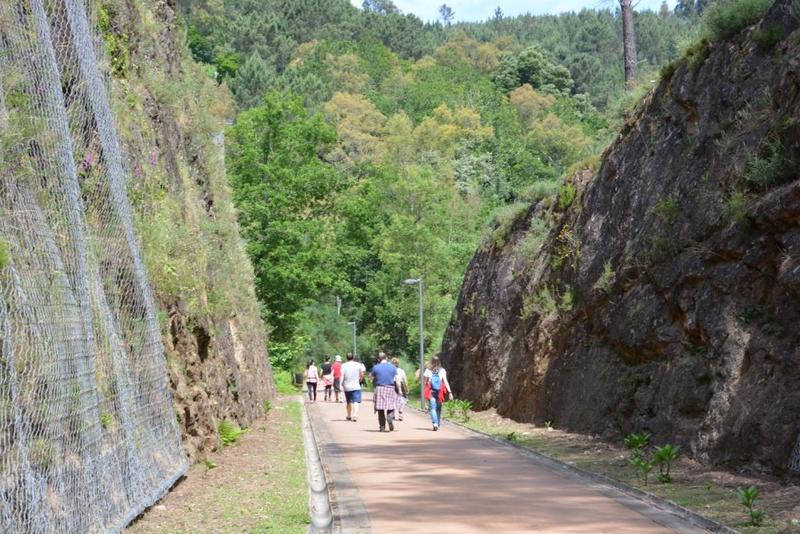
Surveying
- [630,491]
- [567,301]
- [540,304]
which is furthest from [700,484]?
[540,304]

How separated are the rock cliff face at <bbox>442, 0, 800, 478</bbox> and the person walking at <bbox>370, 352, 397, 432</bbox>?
3.48 metres

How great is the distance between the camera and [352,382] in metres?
26.8

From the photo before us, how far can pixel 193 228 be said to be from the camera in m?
17.4

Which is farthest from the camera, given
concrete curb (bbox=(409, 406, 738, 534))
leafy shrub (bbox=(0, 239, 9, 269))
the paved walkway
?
the paved walkway

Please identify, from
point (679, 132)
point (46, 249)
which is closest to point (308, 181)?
point (679, 132)

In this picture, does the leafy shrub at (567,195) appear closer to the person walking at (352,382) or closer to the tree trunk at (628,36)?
the tree trunk at (628,36)

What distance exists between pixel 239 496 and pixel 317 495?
145cm

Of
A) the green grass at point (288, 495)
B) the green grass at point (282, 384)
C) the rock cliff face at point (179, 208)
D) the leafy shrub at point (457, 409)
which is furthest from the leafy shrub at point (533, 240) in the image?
the green grass at point (282, 384)

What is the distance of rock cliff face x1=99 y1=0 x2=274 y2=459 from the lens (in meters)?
13.5

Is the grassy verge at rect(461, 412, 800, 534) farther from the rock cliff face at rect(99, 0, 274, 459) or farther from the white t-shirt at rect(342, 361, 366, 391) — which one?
the white t-shirt at rect(342, 361, 366, 391)

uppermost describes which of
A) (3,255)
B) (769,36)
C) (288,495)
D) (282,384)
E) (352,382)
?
(769,36)

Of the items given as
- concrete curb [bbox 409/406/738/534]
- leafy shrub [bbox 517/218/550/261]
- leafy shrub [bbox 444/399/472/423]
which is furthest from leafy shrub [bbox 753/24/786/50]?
leafy shrub [bbox 444/399/472/423]

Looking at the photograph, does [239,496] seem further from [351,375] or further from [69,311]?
[351,375]

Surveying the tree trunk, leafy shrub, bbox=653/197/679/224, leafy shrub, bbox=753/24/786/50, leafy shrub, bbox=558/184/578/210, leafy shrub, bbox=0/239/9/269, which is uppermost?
the tree trunk
